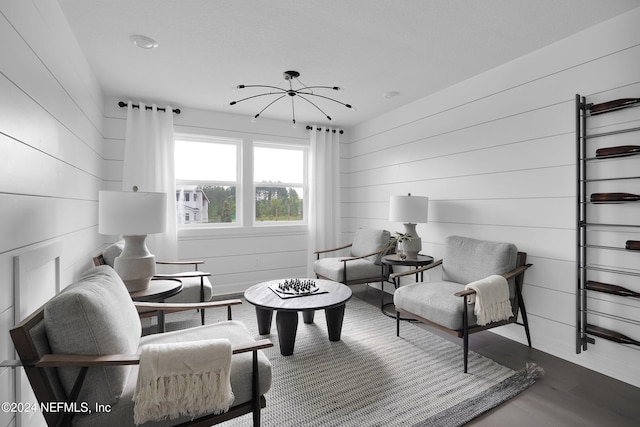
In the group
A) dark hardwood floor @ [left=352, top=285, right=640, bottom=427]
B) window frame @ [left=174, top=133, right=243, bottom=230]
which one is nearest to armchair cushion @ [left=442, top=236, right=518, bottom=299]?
dark hardwood floor @ [left=352, top=285, right=640, bottom=427]

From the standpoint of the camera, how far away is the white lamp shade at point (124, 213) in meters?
2.15

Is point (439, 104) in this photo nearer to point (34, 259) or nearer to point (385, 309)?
point (385, 309)

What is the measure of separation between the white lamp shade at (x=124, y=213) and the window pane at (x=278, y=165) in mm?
2562

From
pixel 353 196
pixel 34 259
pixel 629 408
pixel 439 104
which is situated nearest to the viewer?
pixel 34 259

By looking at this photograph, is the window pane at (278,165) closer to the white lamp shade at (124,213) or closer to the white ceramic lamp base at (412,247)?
the white ceramic lamp base at (412,247)

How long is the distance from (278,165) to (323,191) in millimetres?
813

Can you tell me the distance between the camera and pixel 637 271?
2.10 m

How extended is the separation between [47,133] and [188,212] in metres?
2.62

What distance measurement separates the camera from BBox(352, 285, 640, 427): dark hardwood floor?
1.80 metres

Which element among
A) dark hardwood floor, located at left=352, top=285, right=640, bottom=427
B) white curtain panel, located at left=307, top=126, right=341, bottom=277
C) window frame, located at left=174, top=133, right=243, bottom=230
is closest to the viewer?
dark hardwood floor, located at left=352, top=285, right=640, bottom=427

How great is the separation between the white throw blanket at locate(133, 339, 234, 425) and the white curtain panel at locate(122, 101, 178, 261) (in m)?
2.88

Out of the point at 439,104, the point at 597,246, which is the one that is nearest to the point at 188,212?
the point at 439,104

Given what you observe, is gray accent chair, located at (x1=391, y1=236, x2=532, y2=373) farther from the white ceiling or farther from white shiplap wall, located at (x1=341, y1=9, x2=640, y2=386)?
the white ceiling

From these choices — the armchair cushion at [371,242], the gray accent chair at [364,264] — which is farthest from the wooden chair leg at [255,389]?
the armchair cushion at [371,242]
